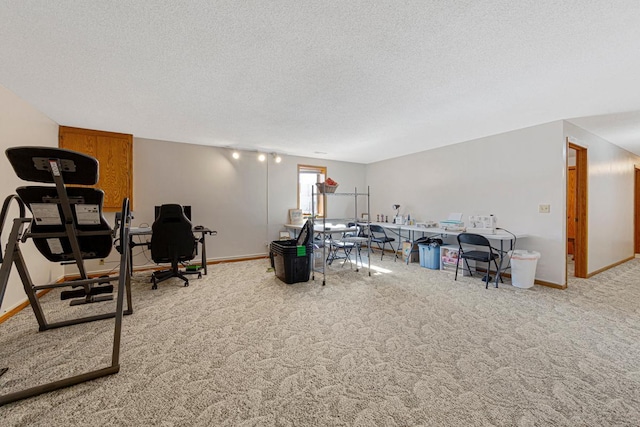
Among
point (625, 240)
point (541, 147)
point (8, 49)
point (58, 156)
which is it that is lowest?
point (625, 240)

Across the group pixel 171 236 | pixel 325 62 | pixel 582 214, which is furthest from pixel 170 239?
pixel 582 214

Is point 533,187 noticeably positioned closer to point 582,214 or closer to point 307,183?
point 582,214

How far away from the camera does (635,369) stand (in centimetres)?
194

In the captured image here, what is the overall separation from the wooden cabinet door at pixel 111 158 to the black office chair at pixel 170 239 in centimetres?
136

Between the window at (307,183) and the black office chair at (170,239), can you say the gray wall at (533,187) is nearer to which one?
the window at (307,183)

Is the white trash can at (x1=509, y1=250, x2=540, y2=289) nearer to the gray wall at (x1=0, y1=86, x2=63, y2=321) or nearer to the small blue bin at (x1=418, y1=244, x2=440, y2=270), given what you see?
the small blue bin at (x1=418, y1=244, x2=440, y2=270)

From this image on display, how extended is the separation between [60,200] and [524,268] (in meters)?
5.30

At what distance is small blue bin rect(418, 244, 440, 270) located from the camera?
496 cm

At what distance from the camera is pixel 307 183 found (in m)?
6.72

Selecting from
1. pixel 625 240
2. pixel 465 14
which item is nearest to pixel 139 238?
pixel 465 14

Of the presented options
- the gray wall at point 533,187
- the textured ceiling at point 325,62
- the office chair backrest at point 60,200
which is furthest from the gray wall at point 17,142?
the gray wall at point 533,187

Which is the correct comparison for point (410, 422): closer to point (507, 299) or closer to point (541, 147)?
point (507, 299)

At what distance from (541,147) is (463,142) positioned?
1316mm

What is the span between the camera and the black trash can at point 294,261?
12.9 feet
